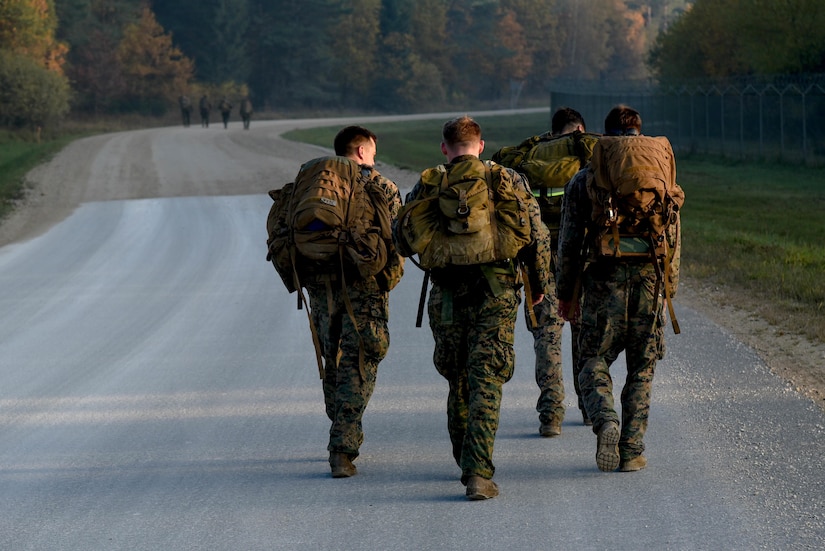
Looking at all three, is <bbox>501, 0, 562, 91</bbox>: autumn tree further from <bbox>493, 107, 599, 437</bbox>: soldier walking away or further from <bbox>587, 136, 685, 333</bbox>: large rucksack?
<bbox>587, 136, 685, 333</bbox>: large rucksack

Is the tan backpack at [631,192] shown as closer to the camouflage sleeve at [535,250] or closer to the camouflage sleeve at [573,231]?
the camouflage sleeve at [573,231]

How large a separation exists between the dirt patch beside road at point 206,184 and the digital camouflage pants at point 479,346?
9.02ft

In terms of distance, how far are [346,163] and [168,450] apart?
6.86 feet

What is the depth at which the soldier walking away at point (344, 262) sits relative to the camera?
661cm

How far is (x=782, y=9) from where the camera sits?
37.2m

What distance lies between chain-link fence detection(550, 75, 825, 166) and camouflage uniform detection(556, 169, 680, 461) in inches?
995

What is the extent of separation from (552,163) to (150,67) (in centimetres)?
7668

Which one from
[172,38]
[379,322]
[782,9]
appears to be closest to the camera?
[379,322]

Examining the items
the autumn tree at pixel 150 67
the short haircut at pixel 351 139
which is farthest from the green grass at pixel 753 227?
the autumn tree at pixel 150 67

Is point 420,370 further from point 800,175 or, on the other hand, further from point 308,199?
point 800,175

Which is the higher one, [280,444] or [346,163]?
[346,163]

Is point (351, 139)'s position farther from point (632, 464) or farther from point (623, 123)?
point (632, 464)

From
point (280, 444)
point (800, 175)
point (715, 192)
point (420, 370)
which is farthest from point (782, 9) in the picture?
point (280, 444)

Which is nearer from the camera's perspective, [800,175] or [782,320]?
[782,320]
